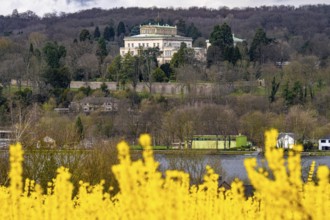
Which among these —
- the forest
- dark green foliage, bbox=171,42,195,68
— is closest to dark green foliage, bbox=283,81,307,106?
the forest

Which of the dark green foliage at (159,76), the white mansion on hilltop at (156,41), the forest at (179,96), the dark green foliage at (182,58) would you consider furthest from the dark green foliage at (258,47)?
the dark green foliage at (159,76)

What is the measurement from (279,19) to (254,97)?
57351 millimetres

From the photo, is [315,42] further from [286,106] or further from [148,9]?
[148,9]

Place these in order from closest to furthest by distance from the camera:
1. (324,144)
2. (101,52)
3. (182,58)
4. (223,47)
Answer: (324,144), (182,58), (223,47), (101,52)

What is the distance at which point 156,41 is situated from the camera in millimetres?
71062

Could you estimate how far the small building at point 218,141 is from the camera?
42.7 m

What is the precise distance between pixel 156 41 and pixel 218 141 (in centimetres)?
2832

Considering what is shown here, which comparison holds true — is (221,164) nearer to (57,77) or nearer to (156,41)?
(57,77)

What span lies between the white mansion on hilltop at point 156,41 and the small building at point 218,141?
21.7 meters

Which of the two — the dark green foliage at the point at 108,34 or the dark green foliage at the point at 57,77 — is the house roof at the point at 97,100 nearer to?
the dark green foliage at the point at 57,77

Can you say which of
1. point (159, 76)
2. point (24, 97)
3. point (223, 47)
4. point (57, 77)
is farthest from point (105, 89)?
point (223, 47)

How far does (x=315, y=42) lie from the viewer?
236 feet

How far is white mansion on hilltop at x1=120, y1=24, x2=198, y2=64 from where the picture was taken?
67.7 m

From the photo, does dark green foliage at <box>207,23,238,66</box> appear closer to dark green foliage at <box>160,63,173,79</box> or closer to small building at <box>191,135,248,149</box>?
dark green foliage at <box>160,63,173,79</box>
